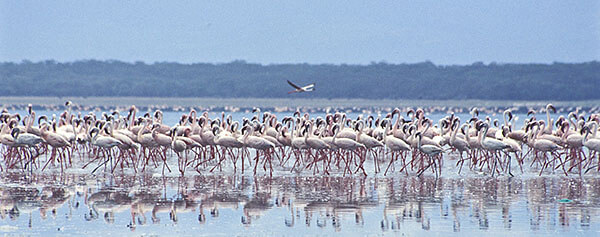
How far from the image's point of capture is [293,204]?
41.1ft

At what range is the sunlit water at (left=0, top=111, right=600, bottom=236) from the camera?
1056cm

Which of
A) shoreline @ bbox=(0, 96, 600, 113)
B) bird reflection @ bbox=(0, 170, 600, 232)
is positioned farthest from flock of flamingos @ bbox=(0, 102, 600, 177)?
shoreline @ bbox=(0, 96, 600, 113)

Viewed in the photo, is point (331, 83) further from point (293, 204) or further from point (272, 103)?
point (293, 204)

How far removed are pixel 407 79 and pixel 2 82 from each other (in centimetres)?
5306

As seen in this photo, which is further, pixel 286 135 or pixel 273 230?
pixel 286 135

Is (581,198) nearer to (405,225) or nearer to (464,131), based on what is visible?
(405,225)

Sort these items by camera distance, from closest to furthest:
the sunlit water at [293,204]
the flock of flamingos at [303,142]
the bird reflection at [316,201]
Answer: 1. the sunlit water at [293,204]
2. the bird reflection at [316,201]
3. the flock of flamingos at [303,142]

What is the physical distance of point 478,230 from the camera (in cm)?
1048

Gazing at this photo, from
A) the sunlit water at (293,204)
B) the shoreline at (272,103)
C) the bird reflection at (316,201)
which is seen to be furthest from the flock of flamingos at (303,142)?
the shoreline at (272,103)

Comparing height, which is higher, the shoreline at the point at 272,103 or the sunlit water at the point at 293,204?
the shoreline at the point at 272,103

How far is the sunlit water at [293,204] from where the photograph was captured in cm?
1056

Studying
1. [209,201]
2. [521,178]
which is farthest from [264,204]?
[521,178]

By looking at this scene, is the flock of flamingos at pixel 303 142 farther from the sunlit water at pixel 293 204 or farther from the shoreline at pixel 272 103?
the shoreline at pixel 272 103

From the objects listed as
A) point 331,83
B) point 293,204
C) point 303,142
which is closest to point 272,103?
point 331,83
